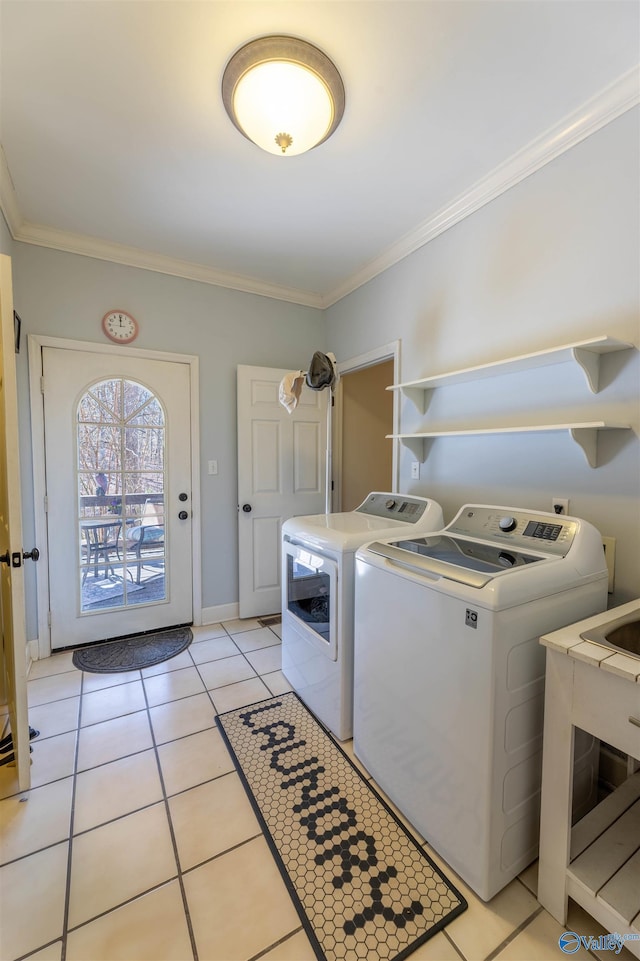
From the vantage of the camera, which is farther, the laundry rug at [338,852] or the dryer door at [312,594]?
the dryer door at [312,594]

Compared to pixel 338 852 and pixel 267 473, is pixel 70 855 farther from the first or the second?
pixel 267 473

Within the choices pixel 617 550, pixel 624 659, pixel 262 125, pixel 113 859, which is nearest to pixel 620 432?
pixel 617 550

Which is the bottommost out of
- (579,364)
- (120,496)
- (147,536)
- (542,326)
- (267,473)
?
(147,536)

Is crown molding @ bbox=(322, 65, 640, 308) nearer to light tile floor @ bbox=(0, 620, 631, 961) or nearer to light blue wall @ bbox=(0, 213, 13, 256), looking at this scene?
light blue wall @ bbox=(0, 213, 13, 256)

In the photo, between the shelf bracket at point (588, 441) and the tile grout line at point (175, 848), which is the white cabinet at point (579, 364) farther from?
the tile grout line at point (175, 848)

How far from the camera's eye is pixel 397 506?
216cm

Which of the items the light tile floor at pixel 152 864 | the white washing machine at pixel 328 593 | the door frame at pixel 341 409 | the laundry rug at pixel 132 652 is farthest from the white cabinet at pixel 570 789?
the laundry rug at pixel 132 652

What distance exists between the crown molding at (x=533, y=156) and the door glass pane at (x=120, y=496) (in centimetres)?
198

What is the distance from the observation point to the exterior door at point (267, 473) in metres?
2.98

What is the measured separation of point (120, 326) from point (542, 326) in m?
2.47

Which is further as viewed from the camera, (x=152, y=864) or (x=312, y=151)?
(x=312, y=151)

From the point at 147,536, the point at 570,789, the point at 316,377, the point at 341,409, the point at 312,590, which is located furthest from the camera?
the point at 341,409

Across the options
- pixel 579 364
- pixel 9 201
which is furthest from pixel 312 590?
pixel 9 201

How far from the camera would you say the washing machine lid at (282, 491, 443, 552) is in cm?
172
